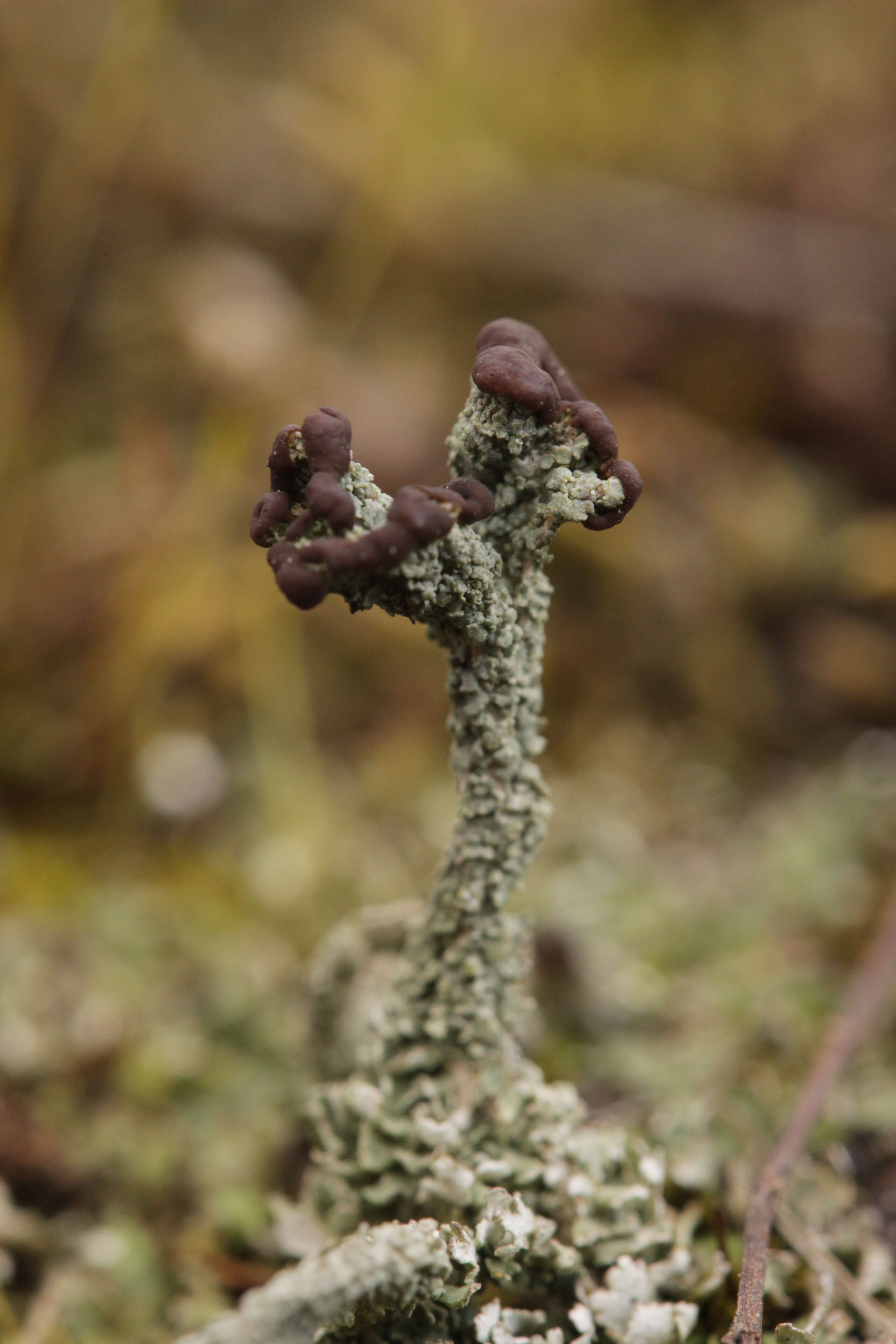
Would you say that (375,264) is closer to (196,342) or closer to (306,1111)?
(196,342)

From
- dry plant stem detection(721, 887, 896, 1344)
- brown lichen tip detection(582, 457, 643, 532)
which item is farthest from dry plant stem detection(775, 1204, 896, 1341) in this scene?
brown lichen tip detection(582, 457, 643, 532)

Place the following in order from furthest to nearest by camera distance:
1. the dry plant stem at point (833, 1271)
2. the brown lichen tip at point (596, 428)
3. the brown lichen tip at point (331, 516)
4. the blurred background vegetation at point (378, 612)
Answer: the blurred background vegetation at point (378, 612), the dry plant stem at point (833, 1271), the brown lichen tip at point (596, 428), the brown lichen tip at point (331, 516)

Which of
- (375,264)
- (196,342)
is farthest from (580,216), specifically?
(196,342)

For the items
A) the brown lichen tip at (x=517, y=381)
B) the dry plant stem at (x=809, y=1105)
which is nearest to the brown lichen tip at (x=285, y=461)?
the brown lichen tip at (x=517, y=381)

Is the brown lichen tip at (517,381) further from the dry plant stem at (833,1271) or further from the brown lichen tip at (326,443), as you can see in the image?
the dry plant stem at (833,1271)

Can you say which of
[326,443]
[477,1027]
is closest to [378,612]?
[477,1027]

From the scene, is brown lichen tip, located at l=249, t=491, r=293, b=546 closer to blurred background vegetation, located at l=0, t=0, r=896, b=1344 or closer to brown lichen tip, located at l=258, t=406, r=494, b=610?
brown lichen tip, located at l=258, t=406, r=494, b=610
